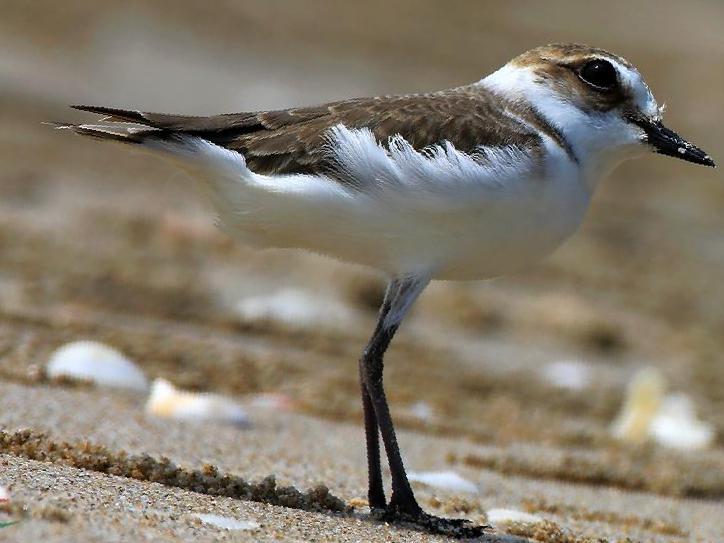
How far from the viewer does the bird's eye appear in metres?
4.38

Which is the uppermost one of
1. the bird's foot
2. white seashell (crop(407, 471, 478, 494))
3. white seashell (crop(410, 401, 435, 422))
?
white seashell (crop(410, 401, 435, 422))

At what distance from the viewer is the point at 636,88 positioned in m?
4.39

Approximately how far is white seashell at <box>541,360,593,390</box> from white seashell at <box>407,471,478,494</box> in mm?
2139

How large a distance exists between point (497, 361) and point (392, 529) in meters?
3.37

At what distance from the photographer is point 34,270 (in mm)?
7312

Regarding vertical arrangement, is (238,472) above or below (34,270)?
below

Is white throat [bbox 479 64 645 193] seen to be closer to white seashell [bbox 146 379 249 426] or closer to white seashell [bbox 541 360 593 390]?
white seashell [bbox 146 379 249 426]

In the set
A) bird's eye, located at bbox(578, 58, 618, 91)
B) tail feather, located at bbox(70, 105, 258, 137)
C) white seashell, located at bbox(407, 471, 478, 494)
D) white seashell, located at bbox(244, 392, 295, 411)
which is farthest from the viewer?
white seashell, located at bbox(244, 392, 295, 411)

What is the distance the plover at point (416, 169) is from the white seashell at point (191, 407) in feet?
4.05

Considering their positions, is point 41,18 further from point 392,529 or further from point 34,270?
point 392,529

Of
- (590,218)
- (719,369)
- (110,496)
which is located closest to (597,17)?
(590,218)

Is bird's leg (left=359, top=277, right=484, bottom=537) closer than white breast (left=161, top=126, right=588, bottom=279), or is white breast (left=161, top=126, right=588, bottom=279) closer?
white breast (left=161, top=126, right=588, bottom=279)

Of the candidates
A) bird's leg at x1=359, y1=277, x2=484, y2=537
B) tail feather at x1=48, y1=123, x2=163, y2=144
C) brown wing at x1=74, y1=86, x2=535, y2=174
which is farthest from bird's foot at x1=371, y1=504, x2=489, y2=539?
tail feather at x1=48, y1=123, x2=163, y2=144

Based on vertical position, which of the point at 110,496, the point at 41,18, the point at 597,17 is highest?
the point at 597,17
